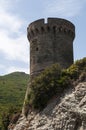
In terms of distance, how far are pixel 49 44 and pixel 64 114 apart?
10534 millimetres

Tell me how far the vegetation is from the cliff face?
870mm

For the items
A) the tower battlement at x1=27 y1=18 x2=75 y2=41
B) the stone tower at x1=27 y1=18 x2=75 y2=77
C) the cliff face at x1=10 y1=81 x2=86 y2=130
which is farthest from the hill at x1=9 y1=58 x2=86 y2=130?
the tower battlement at x1=27 y1=18 x2=75 y2=41

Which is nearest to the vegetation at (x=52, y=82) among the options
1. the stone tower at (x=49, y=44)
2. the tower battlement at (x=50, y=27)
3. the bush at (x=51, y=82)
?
the bush at (x=51, y=82)

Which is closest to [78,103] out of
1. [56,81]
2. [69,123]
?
[69,123]

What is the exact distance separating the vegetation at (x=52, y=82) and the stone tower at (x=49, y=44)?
3.26 m

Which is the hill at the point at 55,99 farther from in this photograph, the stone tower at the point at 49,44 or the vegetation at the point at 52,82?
the stone tower at the point at 49,44

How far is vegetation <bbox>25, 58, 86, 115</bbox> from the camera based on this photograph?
39094mm

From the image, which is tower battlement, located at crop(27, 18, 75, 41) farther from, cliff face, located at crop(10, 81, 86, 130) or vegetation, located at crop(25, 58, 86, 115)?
cliff face, located at crop(10, 81, 86, 130)

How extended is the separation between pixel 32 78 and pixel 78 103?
9721mm

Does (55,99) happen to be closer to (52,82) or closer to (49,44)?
(52,82)

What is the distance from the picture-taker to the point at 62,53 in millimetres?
43844

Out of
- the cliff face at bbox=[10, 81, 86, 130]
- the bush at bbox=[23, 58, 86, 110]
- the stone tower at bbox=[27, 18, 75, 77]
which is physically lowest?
the cliff face at bbox=[10, 81, 86, 130]

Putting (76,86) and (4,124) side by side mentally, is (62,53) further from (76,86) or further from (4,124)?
(4,124)

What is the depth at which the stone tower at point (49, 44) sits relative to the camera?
143 feet
